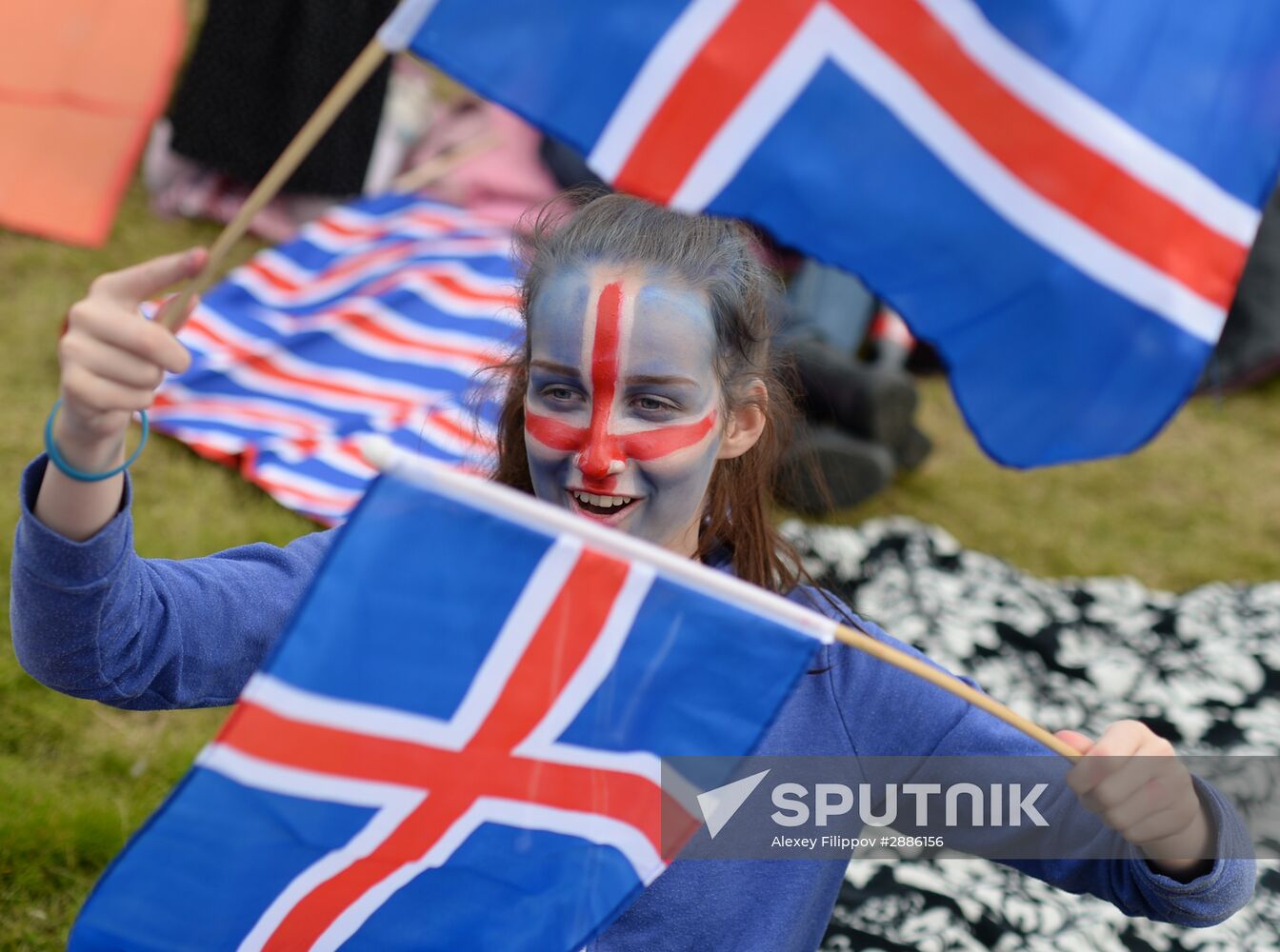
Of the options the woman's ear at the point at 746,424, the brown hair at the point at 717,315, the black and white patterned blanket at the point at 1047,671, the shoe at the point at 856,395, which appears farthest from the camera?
the shoe at the point at 856,395

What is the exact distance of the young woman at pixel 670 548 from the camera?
4.40ft

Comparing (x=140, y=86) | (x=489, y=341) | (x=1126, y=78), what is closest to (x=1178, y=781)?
(x=1126, y=78)

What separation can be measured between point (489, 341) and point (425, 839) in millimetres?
3026

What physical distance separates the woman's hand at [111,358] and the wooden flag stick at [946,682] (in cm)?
63

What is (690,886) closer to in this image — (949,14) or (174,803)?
(174,803)

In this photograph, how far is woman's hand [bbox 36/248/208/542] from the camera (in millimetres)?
1171

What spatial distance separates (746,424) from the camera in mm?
1879

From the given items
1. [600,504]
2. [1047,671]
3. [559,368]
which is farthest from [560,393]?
[1047,671]

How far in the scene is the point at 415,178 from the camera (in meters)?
5.20

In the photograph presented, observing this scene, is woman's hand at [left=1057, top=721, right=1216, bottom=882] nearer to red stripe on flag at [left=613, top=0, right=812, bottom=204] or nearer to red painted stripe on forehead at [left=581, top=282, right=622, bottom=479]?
red painted stripe on forehead at [left=581, top=282, right=622, bottom=479]

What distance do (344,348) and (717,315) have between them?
2.74 meters

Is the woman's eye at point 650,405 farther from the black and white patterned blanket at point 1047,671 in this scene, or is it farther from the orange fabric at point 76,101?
the black and white patterned blanket at point 1047,671

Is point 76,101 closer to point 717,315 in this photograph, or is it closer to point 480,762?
point 717,315
